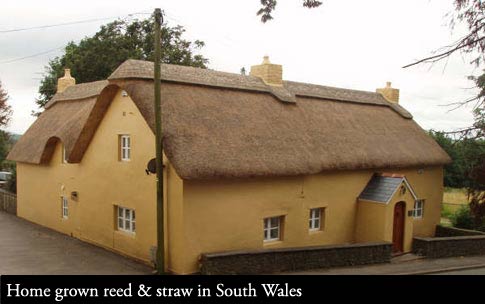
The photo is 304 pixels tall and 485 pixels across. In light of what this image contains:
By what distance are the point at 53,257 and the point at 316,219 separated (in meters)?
10.1

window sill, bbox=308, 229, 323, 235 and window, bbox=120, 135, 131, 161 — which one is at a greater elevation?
window, bbox=120, 135, 131, 161

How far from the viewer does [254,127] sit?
682 inches

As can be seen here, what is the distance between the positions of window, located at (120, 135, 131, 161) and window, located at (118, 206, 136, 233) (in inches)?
76.5

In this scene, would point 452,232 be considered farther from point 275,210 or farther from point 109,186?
point 109,186

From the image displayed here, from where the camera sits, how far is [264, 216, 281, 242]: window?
17.0m

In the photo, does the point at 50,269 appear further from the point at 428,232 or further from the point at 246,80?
the point at 428,232

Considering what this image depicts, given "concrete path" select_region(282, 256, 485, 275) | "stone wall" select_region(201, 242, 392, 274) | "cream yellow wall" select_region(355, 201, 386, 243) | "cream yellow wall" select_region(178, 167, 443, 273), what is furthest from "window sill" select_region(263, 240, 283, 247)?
"cream yellow wall" select_region(355, 201, 386, 243)

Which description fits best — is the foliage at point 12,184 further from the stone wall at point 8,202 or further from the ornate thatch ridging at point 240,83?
the ornate thatch ridging at point 240,83

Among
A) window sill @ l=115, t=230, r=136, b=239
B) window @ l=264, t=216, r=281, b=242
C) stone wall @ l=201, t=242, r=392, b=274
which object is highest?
window @ l=264, t=216, r=281, b=242

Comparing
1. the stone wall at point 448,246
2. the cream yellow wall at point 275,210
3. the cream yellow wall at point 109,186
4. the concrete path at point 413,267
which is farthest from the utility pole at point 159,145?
the stone wall at point 448,246

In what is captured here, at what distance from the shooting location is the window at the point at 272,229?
670 inches

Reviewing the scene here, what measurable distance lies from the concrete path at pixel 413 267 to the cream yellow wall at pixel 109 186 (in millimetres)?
5770

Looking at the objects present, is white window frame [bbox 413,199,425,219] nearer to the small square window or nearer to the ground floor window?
the ground floor window

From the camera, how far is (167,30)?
128ft
